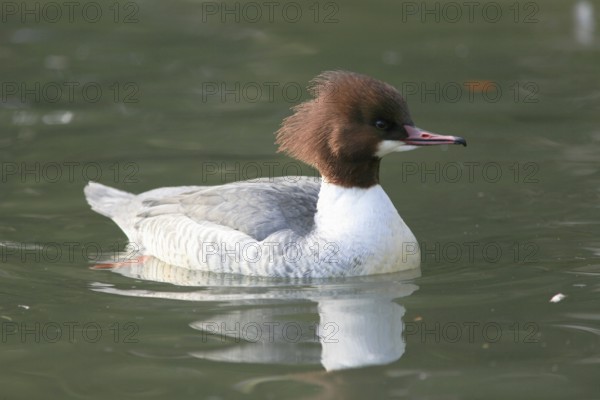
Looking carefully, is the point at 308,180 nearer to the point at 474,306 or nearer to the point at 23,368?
the point at 474,306

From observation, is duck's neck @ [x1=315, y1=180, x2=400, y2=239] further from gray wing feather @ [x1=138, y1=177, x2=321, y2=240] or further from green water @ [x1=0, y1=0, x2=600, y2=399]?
green water @ [x1=0, y1=0, x2=600, y2=399]

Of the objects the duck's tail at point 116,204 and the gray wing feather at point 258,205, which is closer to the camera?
the gray wing feather at point 258,205

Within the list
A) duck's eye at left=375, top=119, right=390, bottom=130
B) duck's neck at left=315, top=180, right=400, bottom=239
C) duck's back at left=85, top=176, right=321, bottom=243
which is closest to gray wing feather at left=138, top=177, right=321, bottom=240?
duck's back at left=85, top=176, right=321, bottom=243

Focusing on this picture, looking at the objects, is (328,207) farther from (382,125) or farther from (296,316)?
(296,316)

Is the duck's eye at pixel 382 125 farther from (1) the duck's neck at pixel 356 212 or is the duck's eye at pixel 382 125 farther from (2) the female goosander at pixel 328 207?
(1) the duck's neck at pixel 356 212

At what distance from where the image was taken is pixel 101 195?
11.2 meters

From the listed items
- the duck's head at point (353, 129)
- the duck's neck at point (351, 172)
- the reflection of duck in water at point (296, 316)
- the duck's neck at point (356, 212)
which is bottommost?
the reflection of duck in water at point (296, 316)

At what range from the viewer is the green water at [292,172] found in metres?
7.73

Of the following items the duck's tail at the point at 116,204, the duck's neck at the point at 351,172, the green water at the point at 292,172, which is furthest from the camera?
the duck's tail at the point at 116,204

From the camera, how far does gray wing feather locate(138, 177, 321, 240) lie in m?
9.77

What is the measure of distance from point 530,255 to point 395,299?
1511 mm

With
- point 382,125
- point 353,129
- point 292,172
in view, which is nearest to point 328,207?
point 353,129

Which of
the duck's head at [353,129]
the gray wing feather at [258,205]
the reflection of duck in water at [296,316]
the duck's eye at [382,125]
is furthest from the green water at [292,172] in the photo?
the duck's eye at [382,125]

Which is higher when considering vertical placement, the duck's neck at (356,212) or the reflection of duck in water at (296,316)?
the duck's neck at (356,212)
